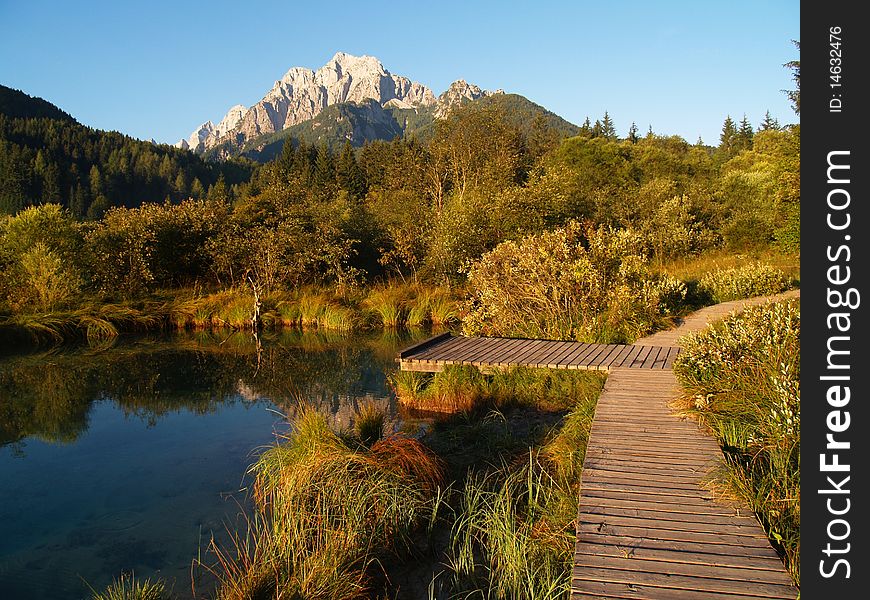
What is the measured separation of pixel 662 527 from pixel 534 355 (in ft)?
15.5

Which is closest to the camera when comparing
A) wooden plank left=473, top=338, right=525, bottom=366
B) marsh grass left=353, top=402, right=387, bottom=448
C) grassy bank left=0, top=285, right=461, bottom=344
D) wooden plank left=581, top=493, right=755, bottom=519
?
wooden plank left=581, top=493, right=755, bottom=519

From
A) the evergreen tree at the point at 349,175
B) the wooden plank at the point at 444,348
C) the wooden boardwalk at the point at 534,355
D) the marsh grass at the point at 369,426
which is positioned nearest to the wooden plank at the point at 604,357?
the wooden boardwalk at the point at 534,355

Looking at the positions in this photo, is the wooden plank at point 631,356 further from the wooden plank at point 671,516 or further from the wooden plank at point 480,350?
the wooden plank at point 671,516

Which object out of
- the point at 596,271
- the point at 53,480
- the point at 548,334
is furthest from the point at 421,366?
the point at 53,480

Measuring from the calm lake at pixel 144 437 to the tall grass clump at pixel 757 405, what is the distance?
354 centimetres

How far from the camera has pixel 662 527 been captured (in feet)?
11.1

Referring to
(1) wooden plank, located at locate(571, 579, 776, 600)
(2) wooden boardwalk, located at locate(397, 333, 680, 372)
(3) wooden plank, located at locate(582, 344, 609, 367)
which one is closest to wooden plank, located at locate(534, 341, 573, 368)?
(2) wooden boardwalk, located at locate(397, 333, 680, 372)

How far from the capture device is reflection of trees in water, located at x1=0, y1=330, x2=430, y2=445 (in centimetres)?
871

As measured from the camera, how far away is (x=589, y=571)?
3010 millimetres

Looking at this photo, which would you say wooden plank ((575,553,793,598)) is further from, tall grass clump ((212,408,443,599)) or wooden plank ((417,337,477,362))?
wooden plank ((417,337,477,362))

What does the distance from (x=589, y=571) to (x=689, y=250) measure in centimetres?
2075

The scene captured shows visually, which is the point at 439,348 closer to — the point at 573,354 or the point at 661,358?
the point at 573,354

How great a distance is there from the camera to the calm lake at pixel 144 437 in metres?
4.78

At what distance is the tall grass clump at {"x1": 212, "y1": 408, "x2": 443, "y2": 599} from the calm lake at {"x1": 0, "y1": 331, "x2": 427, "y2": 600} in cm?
51
